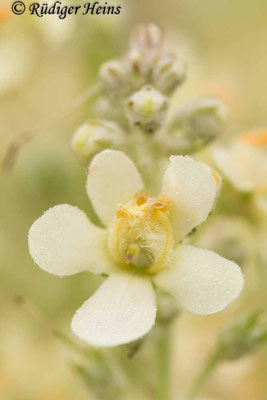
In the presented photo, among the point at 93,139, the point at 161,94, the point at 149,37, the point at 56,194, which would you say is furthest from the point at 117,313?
the point at 56,194

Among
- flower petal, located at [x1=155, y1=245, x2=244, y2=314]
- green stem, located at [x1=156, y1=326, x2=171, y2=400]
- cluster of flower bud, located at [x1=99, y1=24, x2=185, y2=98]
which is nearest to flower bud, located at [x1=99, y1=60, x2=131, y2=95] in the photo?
cluster of flower bud, located at [x1=99, y1=24, x2=185, y2=98]

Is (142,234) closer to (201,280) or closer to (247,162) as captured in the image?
(201,280)

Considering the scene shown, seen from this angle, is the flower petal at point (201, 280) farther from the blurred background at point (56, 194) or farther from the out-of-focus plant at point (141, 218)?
the blurred background at point (56, 194)

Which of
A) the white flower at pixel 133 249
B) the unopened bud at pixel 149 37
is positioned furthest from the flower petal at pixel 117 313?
the unopened bud at pixel 149 37

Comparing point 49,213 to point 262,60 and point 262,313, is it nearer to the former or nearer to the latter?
point 262,313

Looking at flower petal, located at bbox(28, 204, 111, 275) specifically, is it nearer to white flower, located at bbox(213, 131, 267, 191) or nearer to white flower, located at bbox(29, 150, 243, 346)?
white flower, located at bbox(29, 150, 243, 346)

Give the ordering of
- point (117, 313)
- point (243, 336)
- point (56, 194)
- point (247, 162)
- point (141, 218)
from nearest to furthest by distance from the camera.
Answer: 1. point (117, 313)
2. point (141, 218)
3. point (243, 336)
4. point (247, 162)
5. point (56, 194)

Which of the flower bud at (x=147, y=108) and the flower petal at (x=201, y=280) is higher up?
the flower bud at (x=147, y=108)
